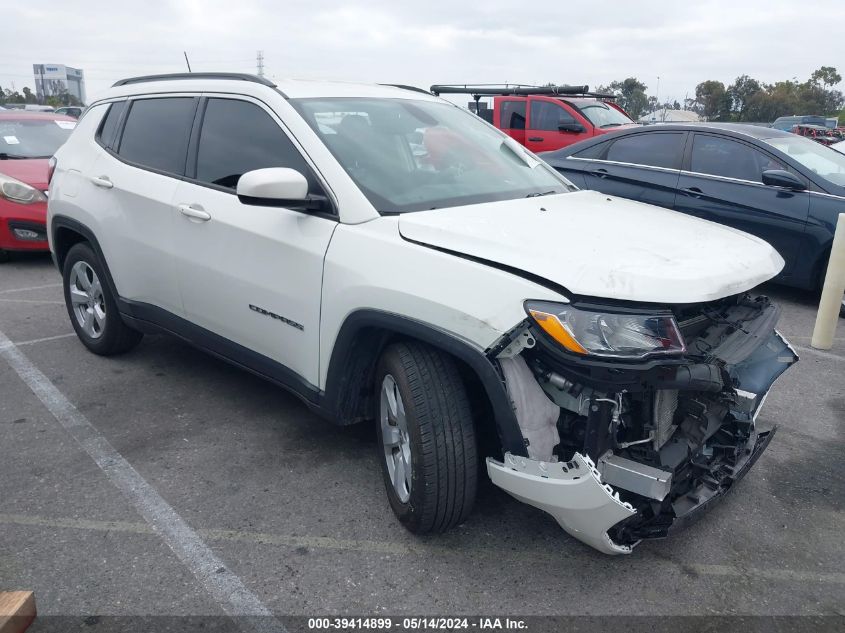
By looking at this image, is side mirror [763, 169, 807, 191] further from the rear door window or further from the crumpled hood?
the rear door window

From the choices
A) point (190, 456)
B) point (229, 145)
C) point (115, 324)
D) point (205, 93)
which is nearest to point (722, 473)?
point (190, 456)

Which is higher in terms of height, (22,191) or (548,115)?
(548,115)

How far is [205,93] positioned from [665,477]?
9.69ft

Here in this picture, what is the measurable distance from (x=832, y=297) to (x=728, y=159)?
1976 millimetres

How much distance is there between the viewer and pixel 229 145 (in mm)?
3654

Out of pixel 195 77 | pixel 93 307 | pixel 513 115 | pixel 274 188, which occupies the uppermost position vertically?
pixel 195 77

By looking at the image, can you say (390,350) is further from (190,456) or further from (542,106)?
(542,106)

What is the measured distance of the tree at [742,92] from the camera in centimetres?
6063

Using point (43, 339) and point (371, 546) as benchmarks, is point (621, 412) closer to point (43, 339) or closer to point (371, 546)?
point (371, 546)

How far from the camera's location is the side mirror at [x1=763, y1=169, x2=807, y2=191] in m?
6.34

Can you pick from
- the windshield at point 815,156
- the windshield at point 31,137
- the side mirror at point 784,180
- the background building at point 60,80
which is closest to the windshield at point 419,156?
the side mirror at point 784,180

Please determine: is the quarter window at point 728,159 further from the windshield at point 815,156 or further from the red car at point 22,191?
the red car at point 22,191

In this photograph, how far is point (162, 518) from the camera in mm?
3076

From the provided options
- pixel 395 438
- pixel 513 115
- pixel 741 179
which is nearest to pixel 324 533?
pixel 395 438
